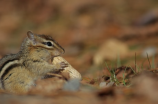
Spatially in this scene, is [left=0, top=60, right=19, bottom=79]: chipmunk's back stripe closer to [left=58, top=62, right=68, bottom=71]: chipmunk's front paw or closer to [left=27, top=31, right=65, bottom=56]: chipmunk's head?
[left=27, top=31, right=65, bottom=56]: chipmunk's head

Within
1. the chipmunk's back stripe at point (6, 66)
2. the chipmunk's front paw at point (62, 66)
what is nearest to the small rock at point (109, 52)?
the chipmunk's front paw at point (62, 66)

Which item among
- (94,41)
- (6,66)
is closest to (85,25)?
(94,41)

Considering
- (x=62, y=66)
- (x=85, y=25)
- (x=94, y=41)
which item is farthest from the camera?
(x=85, y=25)

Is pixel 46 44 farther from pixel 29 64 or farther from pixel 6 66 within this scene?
pixel 6 66

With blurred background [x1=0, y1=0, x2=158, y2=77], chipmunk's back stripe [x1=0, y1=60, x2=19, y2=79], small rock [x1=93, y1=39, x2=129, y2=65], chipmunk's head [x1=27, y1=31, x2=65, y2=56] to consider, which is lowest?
chipmunk's back stripe [x1=0, y1=60, x2=19, y2=79]

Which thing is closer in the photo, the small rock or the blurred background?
the small rock

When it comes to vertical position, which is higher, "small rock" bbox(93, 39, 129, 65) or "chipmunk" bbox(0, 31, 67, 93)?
"small rock" bbox(93, 39, 129, 65)

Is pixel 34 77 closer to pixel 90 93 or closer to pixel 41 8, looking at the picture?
pixel 90 93

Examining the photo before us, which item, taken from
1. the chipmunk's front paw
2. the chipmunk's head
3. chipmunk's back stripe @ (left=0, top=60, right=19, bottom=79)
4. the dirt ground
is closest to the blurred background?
the dirt ground
